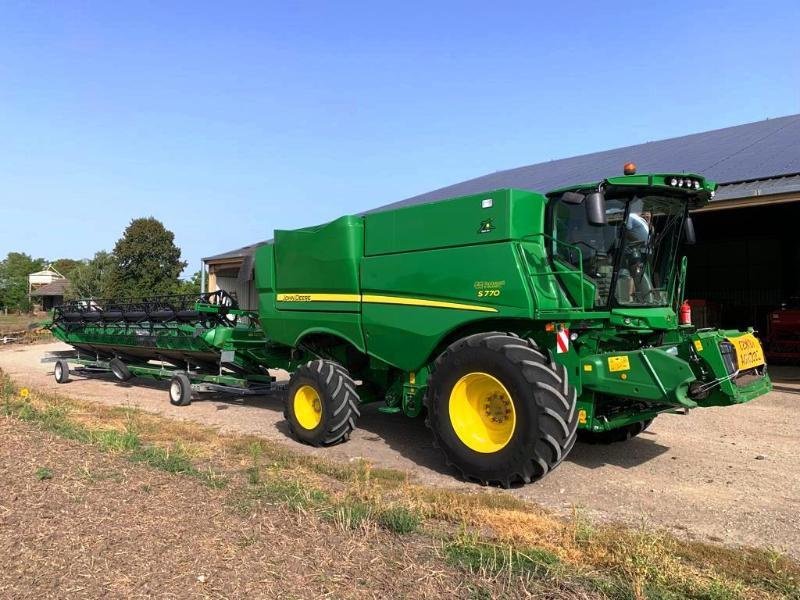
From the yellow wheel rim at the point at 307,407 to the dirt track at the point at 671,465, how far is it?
0.96 ft

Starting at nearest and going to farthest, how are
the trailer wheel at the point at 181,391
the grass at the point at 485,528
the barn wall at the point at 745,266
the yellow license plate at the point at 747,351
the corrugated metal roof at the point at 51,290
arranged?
the grass at the point at 485,528, the yellow license plate at the point at 747,351, the trailer wheel at the point at 181,391, the barn wall at the point at 745,266, the corrugated metal roof at the point at 51,290

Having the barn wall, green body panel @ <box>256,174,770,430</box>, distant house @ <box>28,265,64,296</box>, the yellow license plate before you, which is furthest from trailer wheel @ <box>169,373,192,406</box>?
distant house @ <box>28,265,64,296</box>

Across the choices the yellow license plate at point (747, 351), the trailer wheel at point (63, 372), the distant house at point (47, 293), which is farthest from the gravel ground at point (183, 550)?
the distant house at point (47, 293)

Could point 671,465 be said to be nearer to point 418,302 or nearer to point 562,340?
point 562,340

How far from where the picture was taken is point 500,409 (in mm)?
5359

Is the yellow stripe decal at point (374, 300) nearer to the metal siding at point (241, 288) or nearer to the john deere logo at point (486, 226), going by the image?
the john deere logo at point (486, 226)

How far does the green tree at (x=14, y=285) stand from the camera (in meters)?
68.1

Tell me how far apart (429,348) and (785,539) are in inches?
126

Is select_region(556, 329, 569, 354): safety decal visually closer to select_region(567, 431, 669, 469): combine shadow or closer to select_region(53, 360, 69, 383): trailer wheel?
select_region(567, 431, 669, 469): combine shadow

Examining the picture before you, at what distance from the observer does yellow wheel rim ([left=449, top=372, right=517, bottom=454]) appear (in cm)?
530

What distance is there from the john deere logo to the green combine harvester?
0.01 metres

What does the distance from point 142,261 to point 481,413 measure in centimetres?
3777

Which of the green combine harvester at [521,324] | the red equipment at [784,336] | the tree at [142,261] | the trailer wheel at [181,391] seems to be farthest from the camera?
the tree at [142,261]

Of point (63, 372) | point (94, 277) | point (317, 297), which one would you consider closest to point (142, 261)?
point (94, 277)
